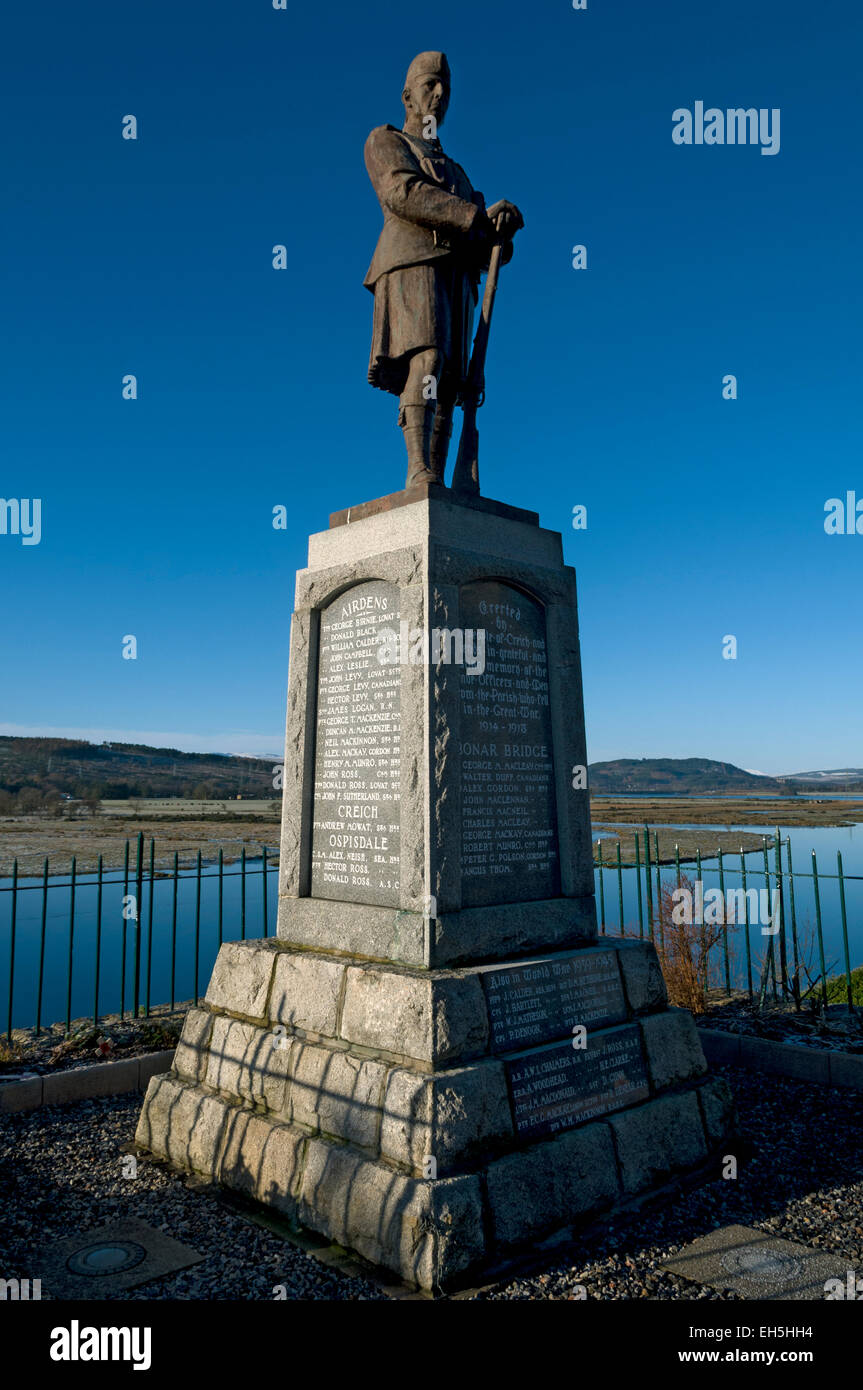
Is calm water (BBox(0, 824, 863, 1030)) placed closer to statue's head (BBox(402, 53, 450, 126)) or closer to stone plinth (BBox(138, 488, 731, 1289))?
stone plinth (BBox(138, 488, 731, 1289))

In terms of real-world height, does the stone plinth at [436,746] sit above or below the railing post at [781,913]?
above

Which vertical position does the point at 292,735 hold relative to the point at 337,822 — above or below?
above

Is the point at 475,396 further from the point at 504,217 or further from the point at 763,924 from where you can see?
the point at 763,924

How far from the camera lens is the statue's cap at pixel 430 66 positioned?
5.29 m

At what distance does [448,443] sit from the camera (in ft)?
17.8

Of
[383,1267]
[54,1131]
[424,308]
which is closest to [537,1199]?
[383,1267]

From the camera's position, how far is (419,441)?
5211 millimetres

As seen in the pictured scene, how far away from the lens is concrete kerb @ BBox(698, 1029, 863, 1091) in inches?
237

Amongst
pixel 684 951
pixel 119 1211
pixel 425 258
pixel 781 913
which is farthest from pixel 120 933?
pixel 425 258

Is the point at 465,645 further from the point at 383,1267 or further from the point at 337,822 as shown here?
the point at 383,1267

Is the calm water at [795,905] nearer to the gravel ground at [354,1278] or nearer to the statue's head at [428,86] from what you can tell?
the gravel ground at [354,1278]

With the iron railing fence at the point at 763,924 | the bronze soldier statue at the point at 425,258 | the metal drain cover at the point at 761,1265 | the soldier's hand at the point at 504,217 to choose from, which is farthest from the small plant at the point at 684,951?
the soldier's hand at the point at 504,217

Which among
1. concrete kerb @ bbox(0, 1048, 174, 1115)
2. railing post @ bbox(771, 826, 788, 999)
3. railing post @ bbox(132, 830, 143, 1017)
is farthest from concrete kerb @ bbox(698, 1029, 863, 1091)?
railing post @ bbox(132, 830, 143, 1017)

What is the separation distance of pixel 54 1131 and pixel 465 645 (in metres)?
4.16
